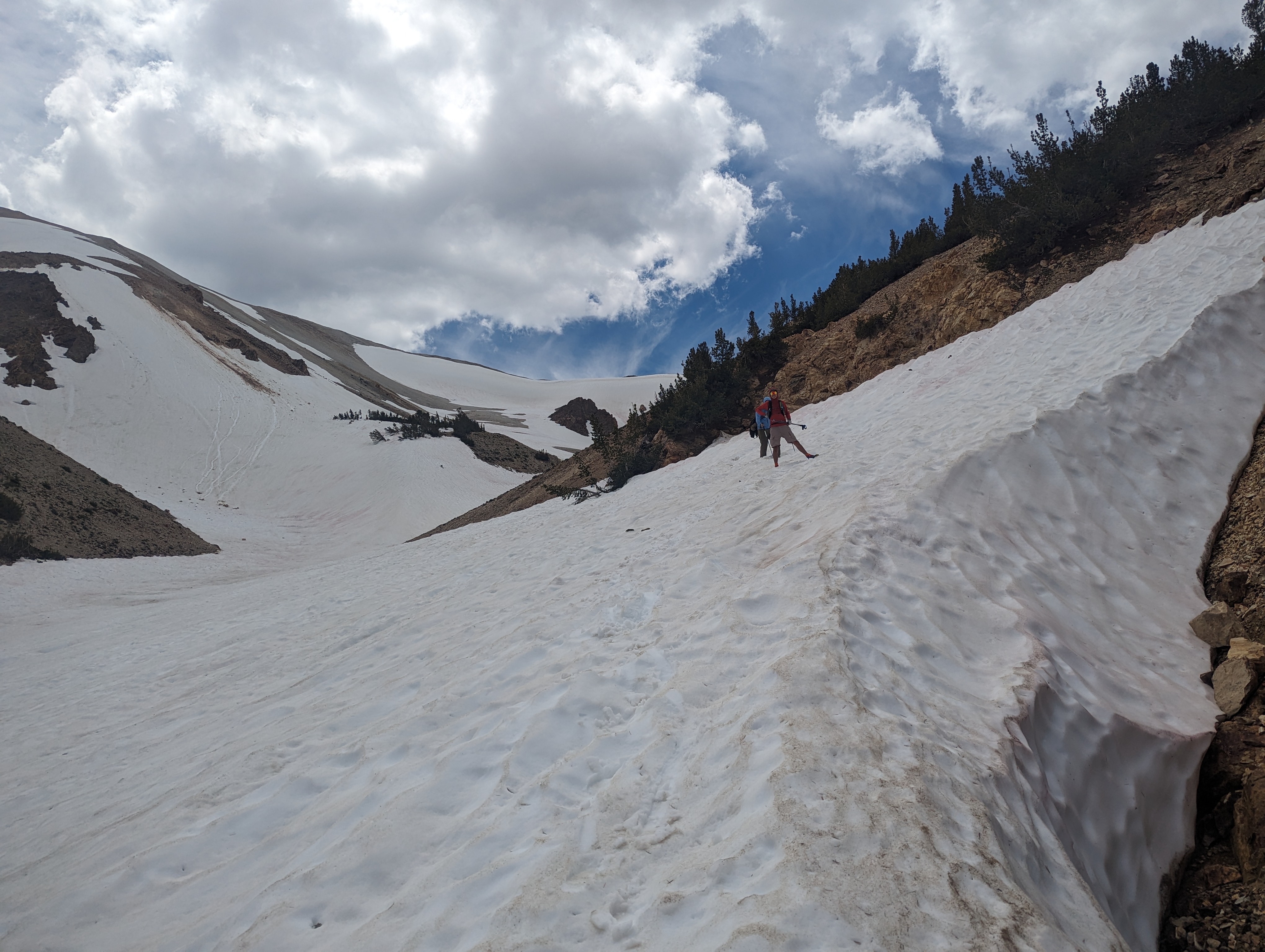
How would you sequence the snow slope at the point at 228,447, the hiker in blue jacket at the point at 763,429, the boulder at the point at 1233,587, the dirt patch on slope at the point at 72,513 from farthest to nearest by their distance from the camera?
the snow slope at the point at 228,447
the dirt patch on slope at the point at 72,513
the hiker in blue jacket at the point at 763,429
the boulder at the point at 1233,587

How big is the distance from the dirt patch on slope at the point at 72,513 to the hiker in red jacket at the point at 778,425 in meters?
17.8

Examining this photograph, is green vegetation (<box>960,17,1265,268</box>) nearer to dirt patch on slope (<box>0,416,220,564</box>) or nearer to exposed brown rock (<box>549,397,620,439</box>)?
dirt patch on slope (<box>0,416,220,564</box>)

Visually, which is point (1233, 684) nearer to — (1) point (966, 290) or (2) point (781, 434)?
(2) point (781, 434)

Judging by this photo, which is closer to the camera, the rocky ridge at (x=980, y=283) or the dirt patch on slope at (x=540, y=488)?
the rocky ridge at (x=980, y=283)

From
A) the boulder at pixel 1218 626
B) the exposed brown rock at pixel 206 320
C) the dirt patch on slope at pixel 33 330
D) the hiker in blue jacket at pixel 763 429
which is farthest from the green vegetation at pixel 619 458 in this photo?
the exposed brown rock at pixel 206 320

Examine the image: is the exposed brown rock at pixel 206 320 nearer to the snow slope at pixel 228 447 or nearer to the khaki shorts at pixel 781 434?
the snow slope at pixel 228 447

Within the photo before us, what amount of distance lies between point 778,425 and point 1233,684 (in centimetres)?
649

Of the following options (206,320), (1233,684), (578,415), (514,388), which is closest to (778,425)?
(1233,684)

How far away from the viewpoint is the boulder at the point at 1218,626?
403cm

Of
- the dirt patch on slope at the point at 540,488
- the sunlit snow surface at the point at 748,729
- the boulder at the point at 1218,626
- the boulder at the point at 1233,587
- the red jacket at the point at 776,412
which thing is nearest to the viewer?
Answer: the sunlit snow surface at the point at 748,729

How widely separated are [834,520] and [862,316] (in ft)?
37.8

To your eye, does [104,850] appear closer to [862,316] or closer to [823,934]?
[823,934]

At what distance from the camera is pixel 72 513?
18.3 metres

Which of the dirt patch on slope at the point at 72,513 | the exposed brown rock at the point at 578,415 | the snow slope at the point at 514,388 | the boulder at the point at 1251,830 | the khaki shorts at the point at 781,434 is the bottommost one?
the boulder at the point at 1251,830
